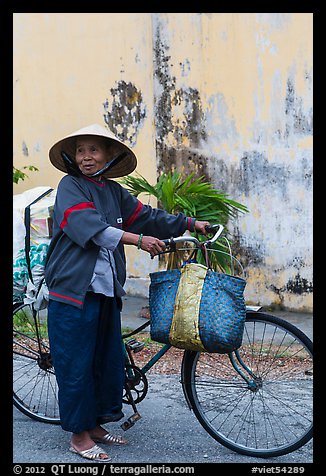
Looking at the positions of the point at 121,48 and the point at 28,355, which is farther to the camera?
the point at 121,48

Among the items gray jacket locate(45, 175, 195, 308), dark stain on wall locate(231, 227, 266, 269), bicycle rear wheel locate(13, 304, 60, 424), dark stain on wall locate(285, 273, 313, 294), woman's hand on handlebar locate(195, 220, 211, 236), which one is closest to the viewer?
gray jacket locate(45, 175, 195, 308)

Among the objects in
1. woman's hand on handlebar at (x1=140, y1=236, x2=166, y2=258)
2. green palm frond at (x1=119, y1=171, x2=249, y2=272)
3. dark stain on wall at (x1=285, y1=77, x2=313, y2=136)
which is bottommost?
woman's hand on handlebar at (x1=140, y1=236, x2=166, y2=258)

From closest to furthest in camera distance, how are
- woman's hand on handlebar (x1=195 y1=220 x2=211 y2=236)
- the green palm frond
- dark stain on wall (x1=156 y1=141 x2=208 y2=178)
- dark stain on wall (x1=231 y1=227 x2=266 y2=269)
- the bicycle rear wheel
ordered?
woman's hand on handlebar (x1=195 y1=220 x2=211 y2=236), the bicycle rear wheel, the green palm frond, dark stain on wall (x1=231 y1=227 x2=266 y2=269), dark stain on wall (x1=156 y1=141 x2=208 y2=178)

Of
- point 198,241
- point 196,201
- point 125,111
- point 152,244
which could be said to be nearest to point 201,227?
point 198,241

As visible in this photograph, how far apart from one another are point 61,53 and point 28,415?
481 centimetres

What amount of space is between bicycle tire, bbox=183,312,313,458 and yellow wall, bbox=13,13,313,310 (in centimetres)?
282

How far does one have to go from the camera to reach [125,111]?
25.5 ft

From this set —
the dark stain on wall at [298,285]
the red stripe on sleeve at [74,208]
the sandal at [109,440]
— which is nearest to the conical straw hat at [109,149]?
the red stripe on sleeve at [74,208]

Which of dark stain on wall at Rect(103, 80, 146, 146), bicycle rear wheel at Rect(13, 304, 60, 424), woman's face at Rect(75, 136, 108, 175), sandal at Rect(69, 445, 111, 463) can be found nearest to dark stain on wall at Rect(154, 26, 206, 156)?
dark stain on wall at Rect(103, 80, 146, 146)

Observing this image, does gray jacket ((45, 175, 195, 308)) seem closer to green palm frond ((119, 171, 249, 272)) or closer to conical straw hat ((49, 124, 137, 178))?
conical straw hat ((49, 124, 137, 178))

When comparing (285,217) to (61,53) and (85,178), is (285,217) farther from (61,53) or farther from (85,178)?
(85,178)

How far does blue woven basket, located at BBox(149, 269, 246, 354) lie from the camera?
345 cm
